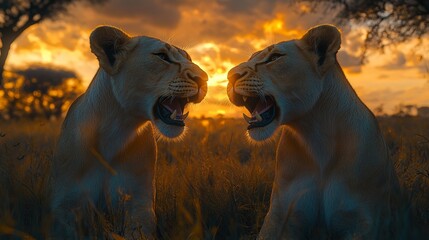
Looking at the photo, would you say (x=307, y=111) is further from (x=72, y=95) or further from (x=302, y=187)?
(x=72, y=95)

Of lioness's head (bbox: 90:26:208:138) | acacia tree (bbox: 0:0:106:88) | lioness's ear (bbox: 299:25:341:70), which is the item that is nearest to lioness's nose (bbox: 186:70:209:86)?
lioness's head (bbox: 90:26:208:138)

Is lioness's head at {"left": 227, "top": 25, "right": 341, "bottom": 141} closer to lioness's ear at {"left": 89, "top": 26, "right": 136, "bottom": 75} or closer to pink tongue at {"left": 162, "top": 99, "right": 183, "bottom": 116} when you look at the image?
pink tongue at {"left": 162, "top": 99, "right": 183, "bottom": 116}

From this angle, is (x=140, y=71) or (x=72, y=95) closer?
(x=140, y=71)

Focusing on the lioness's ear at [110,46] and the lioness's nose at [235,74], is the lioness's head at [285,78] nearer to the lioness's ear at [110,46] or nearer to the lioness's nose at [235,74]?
the lioness's nose at [235,74]

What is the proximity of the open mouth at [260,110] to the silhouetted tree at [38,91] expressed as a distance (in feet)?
73.4

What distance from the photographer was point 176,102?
3939 millimetres

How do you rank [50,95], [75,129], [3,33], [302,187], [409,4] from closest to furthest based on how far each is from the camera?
[302,187] < [75,129] < [409,4] < [3,33] < [50,95]

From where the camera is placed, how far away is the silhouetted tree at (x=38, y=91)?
25.7m

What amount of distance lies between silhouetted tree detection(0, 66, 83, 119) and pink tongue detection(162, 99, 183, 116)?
864 inches

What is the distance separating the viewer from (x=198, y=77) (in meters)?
3.77

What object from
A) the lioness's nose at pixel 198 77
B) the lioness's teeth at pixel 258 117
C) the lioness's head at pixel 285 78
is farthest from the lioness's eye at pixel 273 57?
the lioness's nose at pixel 198 77

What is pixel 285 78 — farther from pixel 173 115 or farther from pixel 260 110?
pixel 173 115

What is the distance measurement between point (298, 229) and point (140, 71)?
1379 mm

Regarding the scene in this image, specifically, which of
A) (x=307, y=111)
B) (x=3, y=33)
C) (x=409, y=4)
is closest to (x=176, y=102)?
(x=307, y=111)
